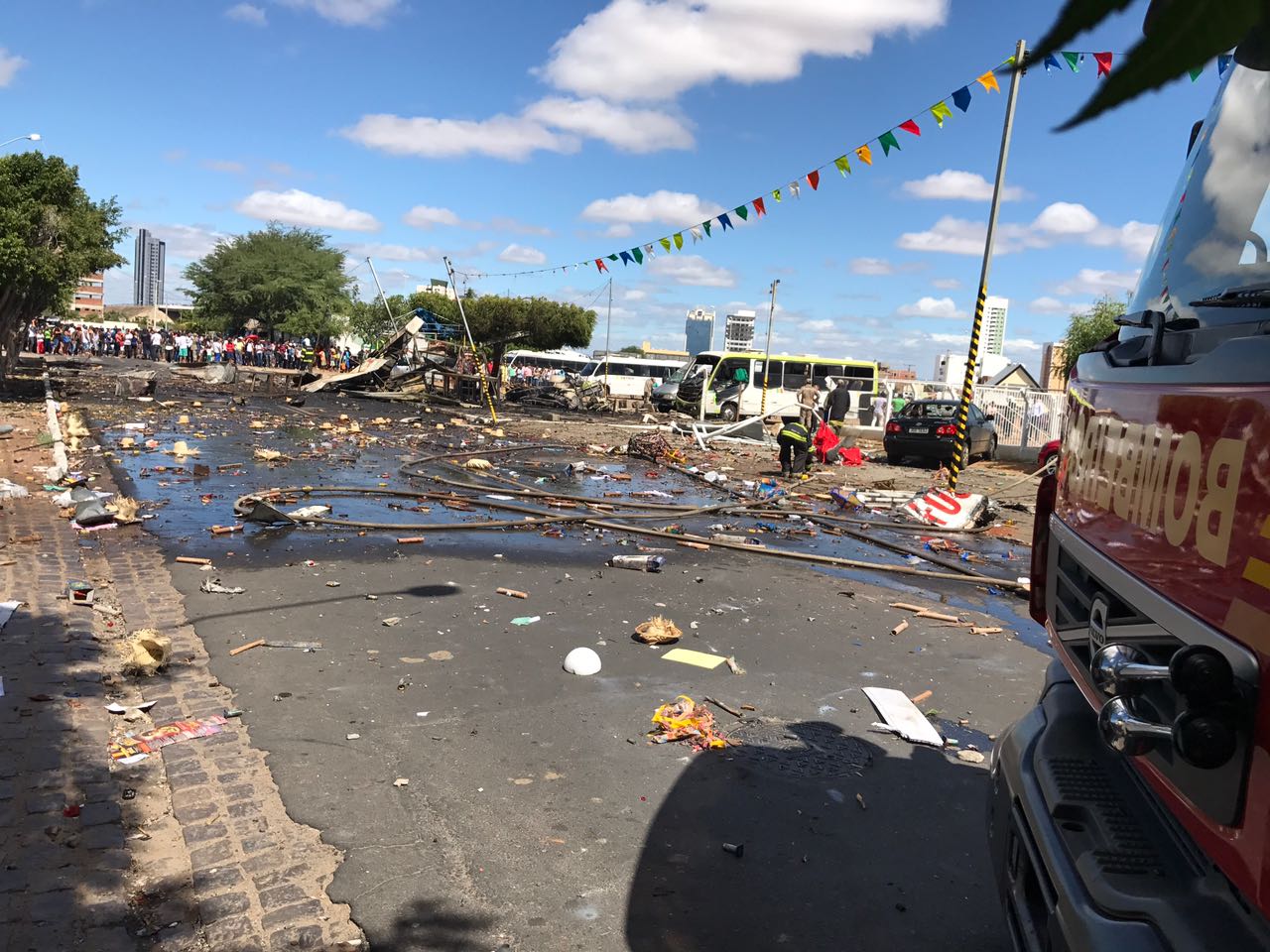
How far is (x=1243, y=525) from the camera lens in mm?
1403

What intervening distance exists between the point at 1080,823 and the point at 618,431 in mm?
22018

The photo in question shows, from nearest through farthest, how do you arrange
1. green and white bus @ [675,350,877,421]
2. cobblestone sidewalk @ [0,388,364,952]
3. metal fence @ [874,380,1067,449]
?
cobblestone sidewalk @ [0,388,364,952]
metal fence @ [874,380,1067,449]
green and white bus @ [675,350,877,421]

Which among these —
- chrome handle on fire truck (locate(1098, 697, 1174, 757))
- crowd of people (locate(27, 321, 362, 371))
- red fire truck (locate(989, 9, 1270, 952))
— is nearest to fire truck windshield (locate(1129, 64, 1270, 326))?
red fire truck (locate(989, 9, 1270, 952))

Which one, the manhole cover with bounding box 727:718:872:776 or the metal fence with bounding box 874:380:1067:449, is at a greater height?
the metal fence with bounding box 874:380:1067:449

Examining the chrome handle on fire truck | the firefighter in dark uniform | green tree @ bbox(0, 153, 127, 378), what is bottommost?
the firefighter in dark uniform

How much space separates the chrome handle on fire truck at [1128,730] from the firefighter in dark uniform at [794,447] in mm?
13283

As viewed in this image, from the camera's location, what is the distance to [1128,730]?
1.61 metres

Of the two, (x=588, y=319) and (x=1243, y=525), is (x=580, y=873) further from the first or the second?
(x=588, y=319)

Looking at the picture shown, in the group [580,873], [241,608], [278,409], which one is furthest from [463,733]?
[278,409]

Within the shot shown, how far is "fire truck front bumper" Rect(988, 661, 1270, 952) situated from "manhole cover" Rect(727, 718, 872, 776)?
1631 millimetres

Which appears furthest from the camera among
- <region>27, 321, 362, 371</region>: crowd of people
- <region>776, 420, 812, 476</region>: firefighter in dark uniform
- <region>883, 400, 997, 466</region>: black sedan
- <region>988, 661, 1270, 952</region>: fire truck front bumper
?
<region>27, 321, 362, 371</region>: crowd of people

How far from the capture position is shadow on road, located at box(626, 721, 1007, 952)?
115 inches

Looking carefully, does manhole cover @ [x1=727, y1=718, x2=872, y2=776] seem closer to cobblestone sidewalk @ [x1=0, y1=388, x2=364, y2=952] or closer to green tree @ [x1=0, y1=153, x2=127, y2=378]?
cobblestone sidewalk @ [x1=0, y1=388, x2=364, y2=952]

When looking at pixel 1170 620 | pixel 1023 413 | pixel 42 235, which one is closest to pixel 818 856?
pixel 1170 620
